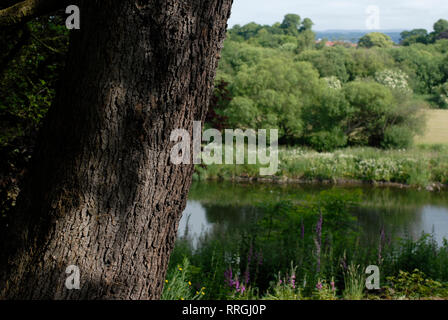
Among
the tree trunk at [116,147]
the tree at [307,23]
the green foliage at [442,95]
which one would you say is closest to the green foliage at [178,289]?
the tree trunk at [116,147]

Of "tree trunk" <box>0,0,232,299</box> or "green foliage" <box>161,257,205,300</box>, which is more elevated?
"tree trunk" <box>0,0,232,299</box>

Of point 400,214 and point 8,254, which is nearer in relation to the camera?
point 8,254

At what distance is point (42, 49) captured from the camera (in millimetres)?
4789

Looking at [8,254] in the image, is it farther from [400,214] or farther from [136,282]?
[400,214]

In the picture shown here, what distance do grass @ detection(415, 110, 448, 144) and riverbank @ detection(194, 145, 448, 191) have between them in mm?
8172

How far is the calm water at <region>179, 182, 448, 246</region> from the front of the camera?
10.3 metres

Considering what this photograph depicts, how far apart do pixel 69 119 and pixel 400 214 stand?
11669 millimetres

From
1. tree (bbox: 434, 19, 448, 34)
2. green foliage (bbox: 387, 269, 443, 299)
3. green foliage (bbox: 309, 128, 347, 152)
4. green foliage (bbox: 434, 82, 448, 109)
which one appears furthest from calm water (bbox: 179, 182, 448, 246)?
tree (bbox: 434, 19, 448, 34)

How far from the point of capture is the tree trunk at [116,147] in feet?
5.05

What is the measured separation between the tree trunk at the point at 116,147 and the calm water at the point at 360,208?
7393mm

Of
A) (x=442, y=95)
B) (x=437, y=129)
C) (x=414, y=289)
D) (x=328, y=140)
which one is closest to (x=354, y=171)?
(x=328, y=140)

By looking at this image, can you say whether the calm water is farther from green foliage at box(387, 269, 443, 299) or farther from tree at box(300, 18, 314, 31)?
tree at box(300, 18, 314, 31)
